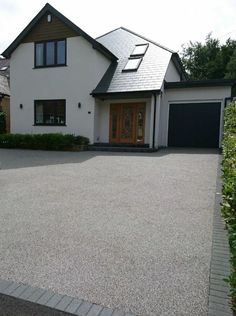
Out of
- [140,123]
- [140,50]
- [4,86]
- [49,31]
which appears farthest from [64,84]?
[4,86]

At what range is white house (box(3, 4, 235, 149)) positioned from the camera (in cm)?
1460

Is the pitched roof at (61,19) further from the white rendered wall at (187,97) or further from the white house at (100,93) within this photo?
the white rendered wall at (187,97)

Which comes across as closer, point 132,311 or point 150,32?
point 132,311

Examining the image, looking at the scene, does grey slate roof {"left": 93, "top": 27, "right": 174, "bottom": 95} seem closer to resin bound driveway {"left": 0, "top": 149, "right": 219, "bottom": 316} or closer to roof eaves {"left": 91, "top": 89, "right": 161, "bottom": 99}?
roof eaves {"left": 91, "top": 89, "right": 161, "bottom": 99}

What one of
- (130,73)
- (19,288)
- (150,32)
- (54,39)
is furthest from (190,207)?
(150,32)

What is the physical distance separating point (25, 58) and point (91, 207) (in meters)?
14.5

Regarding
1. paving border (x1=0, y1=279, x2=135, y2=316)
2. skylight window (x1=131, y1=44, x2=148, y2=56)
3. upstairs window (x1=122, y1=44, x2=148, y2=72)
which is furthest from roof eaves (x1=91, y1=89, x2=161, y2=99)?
paving border (x1=0, y1=279, x2=135, y2=316)

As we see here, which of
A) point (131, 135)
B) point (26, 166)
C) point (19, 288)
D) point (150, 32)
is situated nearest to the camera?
point (19, 288)

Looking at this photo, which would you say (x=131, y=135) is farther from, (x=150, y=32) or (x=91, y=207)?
(x=150, y=32)

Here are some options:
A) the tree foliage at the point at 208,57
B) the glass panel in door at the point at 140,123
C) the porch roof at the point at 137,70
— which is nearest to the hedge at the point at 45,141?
the porch roof at the point at 137,70

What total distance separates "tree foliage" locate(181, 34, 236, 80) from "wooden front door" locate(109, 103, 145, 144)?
20960mm

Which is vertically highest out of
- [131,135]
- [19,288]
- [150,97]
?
[150,97]

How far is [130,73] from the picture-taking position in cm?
1538

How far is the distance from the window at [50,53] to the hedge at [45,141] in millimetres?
4489
